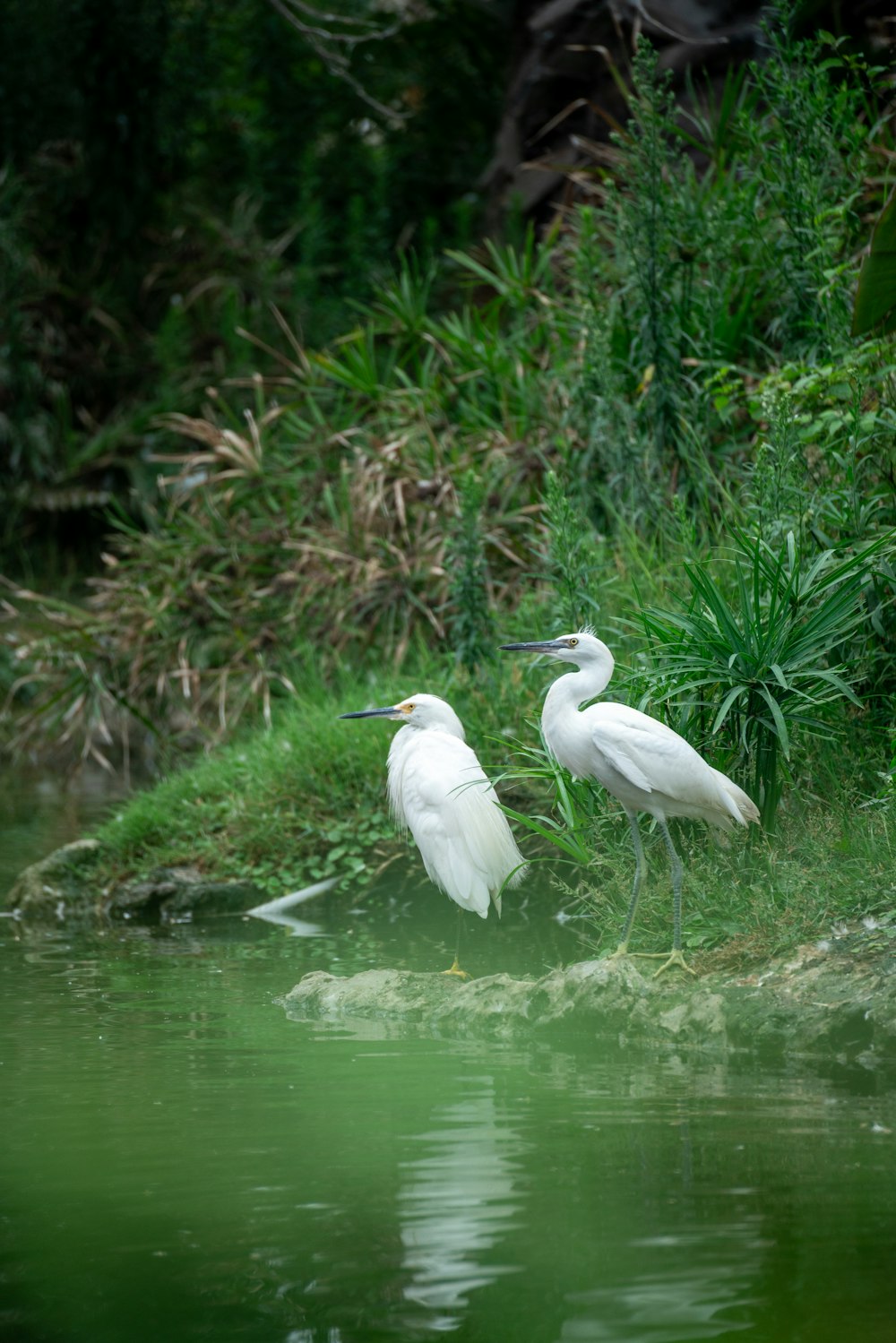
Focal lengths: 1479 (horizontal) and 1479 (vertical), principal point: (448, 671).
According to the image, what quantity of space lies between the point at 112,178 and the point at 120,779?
7568mm

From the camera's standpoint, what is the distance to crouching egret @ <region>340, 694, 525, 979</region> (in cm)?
546

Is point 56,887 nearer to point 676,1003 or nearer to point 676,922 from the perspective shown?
point 676,922

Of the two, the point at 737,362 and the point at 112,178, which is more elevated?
the point at 112,178

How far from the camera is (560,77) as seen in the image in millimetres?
13602

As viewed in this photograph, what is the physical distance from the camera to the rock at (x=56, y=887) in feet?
23.9

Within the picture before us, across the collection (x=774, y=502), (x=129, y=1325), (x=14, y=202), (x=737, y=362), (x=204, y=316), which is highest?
(x=14, y=202)

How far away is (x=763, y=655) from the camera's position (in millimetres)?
5094

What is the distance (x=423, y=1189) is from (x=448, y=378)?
8.24 meters

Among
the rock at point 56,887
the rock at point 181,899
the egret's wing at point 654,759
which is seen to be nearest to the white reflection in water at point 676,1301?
the egret's wing at point 654,759

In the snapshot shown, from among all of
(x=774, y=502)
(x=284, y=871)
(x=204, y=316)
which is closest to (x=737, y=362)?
(x=774, y=502)

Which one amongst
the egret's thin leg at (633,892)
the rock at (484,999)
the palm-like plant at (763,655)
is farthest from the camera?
the palm-like plant at (763,655)

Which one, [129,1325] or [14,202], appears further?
[14,202]

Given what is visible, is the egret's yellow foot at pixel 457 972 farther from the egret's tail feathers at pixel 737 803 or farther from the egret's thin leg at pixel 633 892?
the egret's tail feathers at pixel 737 803

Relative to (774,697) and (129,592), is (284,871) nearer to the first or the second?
(774,697)
